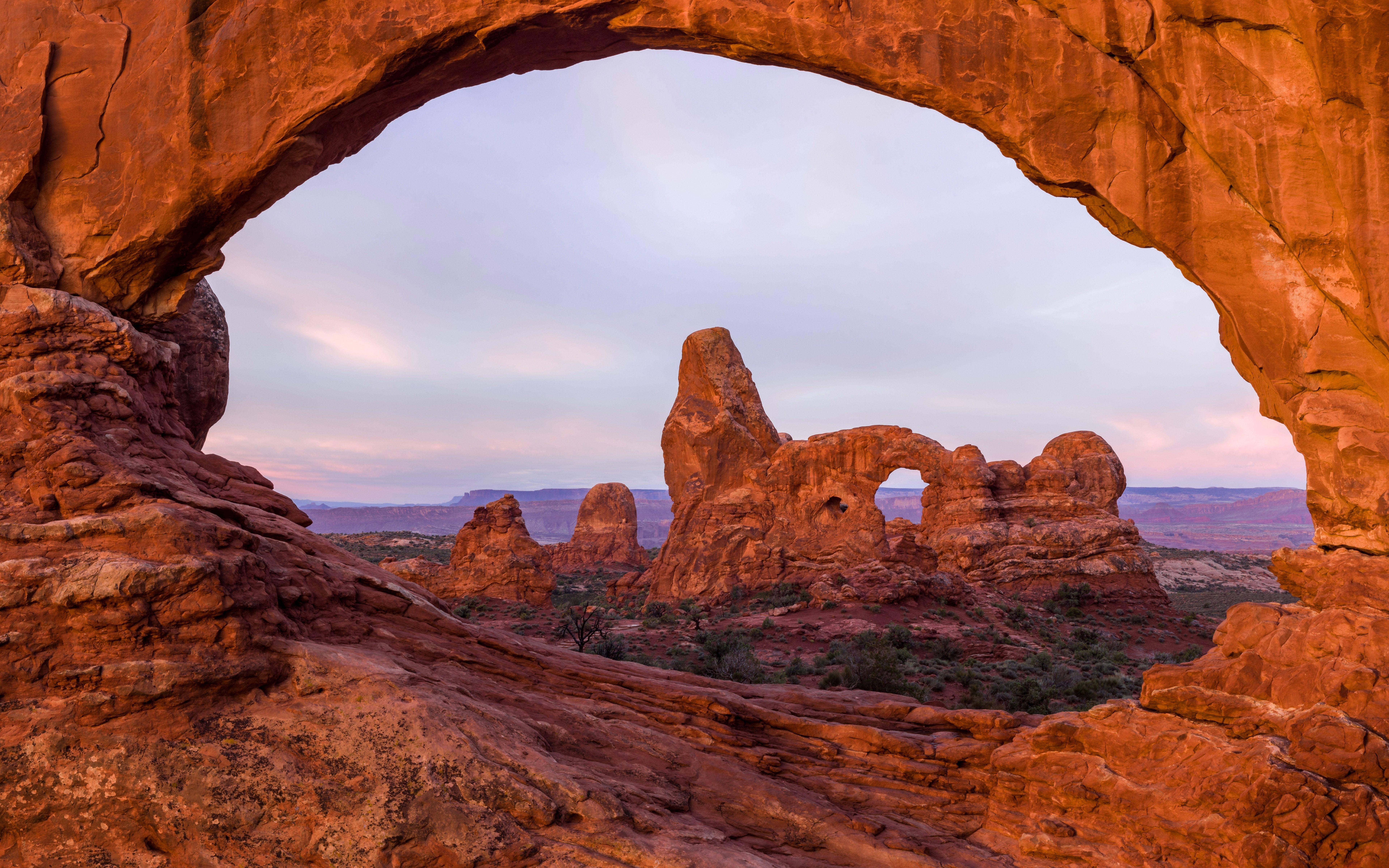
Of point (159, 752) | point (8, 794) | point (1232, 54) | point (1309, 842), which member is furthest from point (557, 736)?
point (1232, 54)

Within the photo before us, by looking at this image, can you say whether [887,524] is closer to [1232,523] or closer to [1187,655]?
[1187,655]

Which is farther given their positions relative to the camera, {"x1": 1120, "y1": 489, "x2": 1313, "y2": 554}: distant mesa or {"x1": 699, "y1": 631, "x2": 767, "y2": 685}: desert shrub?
{"x1": 1120, "y1": 489, "x2": 1313, "y2": 554}: distant mesa

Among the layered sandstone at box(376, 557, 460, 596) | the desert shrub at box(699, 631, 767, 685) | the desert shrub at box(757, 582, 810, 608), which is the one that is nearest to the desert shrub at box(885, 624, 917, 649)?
the desert shrub at box(699, 631, 767, 685)

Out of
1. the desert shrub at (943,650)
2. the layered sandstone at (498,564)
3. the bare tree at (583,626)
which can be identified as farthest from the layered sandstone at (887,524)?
the layered sandstone at (498,564)

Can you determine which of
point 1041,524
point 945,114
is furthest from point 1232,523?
point 945,114

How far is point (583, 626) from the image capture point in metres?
20.5

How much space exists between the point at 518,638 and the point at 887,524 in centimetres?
3222

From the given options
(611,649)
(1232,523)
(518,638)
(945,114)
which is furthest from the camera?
(1232,523)

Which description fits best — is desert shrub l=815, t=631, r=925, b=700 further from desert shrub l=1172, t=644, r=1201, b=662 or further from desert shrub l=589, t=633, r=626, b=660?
desert shrub l=1172, t=644, r=1201, b=662

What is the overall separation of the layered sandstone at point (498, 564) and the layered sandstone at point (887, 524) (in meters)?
6.96

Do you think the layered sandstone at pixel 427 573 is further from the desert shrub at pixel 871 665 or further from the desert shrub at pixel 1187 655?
the desert shrub at pixel 1187 655

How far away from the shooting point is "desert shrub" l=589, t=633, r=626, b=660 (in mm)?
17203

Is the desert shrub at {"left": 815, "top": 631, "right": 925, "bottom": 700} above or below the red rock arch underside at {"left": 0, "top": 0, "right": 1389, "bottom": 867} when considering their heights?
below

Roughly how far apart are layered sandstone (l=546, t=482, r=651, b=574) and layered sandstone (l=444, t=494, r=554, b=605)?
22980 millimetres
